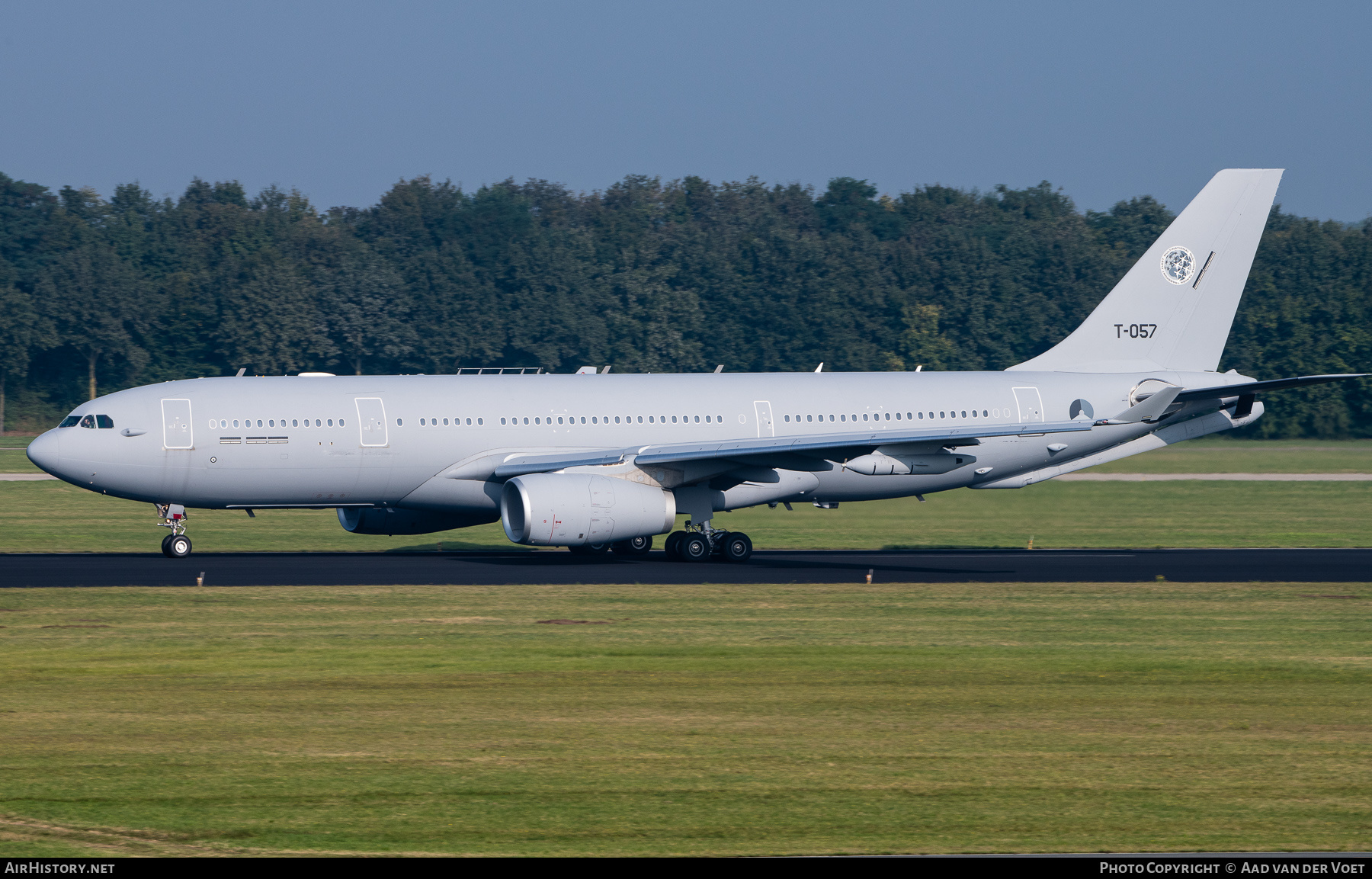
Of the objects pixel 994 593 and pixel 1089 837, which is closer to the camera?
pixel 1089 837

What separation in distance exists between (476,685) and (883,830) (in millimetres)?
6565

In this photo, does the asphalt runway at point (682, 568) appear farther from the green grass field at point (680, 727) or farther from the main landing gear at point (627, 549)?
the green grass field at point (680, 727)

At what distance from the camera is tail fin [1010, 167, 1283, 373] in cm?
3609

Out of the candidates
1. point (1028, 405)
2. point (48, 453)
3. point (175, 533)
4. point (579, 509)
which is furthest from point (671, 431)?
point (48, 453)

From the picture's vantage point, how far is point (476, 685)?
1566 centimetres

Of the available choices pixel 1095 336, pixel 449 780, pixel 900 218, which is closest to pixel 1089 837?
pixel 449 780

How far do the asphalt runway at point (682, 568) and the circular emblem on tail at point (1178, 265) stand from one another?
700 cm

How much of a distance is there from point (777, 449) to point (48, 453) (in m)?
13.5

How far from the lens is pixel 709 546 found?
30.8m

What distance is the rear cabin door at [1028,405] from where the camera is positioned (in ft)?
111

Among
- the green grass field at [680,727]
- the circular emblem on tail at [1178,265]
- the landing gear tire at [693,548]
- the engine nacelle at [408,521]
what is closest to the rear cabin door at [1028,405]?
the circular emblem on tail at [1178,265]

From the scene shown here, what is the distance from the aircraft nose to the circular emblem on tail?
24.2 meters

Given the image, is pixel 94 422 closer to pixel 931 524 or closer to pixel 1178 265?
pixel 931 524
